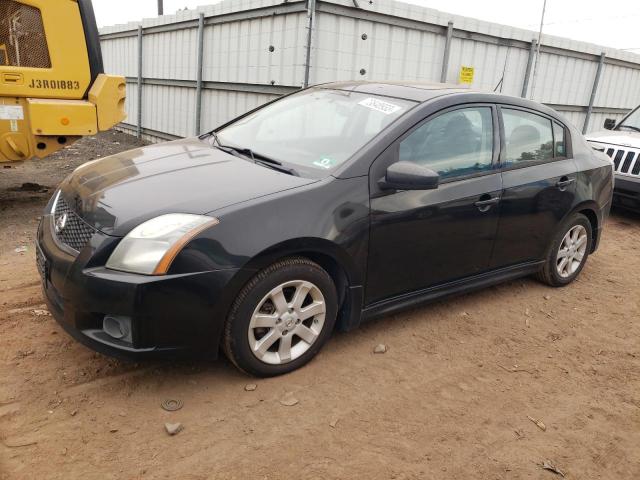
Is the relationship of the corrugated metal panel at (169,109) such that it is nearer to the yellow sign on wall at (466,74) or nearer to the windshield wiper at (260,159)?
the yellow sign on wall at (466,74)

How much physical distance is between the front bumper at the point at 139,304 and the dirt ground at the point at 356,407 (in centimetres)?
34

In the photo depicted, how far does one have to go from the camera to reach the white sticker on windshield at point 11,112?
5.39m

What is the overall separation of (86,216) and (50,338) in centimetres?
96

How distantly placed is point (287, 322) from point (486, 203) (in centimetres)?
169

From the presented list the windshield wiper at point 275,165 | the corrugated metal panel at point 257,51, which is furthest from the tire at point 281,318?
the corrugated metal panel at point 257,51

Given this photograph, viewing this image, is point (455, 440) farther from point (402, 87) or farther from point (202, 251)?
point (402, 87)

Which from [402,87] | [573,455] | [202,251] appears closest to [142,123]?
[402,87]

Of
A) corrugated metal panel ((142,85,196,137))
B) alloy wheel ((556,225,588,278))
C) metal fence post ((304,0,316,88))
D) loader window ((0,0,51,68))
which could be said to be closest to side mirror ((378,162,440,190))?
alloy wheel ((556,225,588,278))

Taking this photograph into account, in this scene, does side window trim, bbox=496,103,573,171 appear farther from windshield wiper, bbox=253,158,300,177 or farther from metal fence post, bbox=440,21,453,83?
metal fence post, bbox=440,21,453,83

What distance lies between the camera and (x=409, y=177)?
310 centimetres

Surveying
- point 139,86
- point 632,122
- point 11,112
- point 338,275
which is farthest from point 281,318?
point 139,86

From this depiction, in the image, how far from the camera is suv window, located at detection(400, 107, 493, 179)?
3.41 meters

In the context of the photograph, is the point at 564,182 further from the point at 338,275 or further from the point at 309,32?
the point at 309,32

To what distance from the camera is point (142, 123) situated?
13.0 metres
